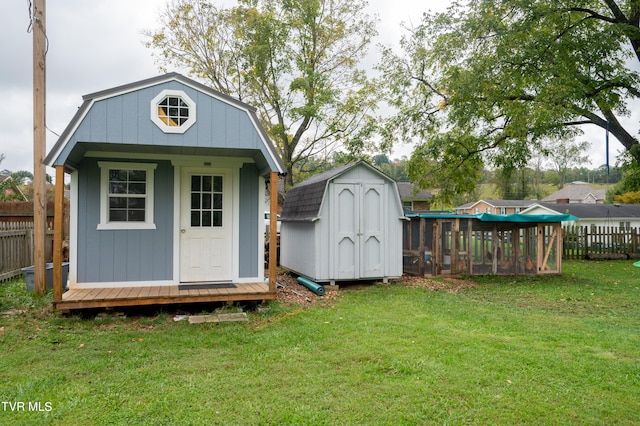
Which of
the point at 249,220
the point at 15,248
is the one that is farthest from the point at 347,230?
the point at 15,248

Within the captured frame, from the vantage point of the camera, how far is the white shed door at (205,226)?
7414 millimetres

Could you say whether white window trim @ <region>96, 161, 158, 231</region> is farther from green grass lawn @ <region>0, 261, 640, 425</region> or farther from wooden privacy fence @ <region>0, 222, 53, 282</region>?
wooden privacy fence @ <region>0, 222, 53, 282</region>

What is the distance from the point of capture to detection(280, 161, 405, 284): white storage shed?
8.89 metres

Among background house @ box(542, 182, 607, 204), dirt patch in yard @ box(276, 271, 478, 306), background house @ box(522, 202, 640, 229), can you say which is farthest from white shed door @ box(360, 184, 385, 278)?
background house @ box(542, 182, 607, 204)

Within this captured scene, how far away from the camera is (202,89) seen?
6.38m

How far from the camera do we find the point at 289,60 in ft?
54.0

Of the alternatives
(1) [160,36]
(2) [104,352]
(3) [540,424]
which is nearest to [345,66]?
(1) [160,36]

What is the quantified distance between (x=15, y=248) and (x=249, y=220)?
19.8 feet

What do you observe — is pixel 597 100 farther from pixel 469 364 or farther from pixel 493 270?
pixel 469 364

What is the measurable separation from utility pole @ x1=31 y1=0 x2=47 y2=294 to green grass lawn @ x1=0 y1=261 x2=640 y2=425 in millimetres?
614

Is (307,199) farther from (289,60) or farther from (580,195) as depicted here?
(580,195)

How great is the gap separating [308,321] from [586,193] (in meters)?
Result: 53.3

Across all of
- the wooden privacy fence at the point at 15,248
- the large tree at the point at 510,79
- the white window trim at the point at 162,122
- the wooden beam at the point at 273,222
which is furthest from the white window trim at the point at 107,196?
the large tree at the point at 510,79

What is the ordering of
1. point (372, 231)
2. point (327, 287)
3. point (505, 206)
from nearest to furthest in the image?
1. point (327, 287)
2. point (372, 231)
3. point (505, 206)
